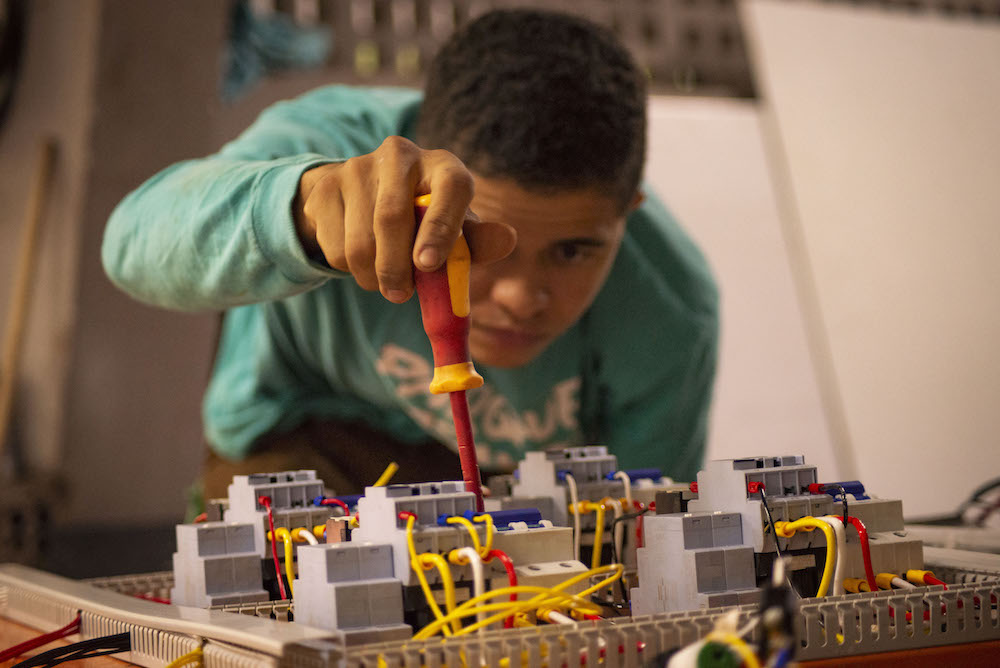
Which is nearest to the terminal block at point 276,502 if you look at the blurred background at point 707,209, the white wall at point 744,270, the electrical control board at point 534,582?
the electrical control board at point 534,582

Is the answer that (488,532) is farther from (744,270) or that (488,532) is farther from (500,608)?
(744,270)

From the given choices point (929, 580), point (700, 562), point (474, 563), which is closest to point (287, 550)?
point (474, 563)

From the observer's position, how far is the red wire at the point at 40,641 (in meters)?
0.99

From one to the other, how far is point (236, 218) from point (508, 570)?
0.52 m

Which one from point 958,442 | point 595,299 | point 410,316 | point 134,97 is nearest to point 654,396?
point 595,299

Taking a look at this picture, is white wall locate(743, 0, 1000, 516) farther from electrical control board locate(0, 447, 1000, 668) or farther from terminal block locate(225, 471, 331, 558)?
terminal block locate(225, 471, 331, 558)

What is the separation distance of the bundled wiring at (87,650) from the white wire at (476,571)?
0.36 metres

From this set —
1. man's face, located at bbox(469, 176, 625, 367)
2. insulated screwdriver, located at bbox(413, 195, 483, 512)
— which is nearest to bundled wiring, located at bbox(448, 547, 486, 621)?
insulated screwdriver, located at bbox(413, 195, 483, 512)

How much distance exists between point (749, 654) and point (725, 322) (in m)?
2.33

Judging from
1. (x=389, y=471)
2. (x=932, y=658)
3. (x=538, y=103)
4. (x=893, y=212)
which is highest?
(x=893, y=212)

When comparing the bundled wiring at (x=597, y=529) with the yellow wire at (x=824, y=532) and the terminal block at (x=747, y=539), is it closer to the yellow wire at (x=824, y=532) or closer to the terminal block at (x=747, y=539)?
the terminal block at (x=747, y=539)

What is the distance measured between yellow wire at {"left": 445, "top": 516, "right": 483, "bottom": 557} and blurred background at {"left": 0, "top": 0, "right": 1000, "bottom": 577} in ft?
2.93

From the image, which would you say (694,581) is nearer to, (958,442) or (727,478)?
(727,478)

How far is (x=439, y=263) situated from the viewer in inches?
34.6
